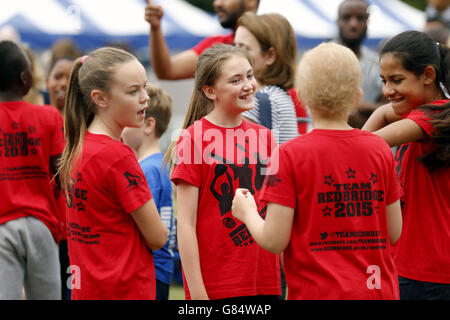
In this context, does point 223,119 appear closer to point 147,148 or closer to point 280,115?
point 280,115

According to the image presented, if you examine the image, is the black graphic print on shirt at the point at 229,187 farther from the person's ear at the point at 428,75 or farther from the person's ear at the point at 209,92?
the person's ear at the point at 428,75

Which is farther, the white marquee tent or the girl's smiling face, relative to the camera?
the white marquee tent

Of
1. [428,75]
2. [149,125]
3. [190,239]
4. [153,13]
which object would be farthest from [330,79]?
[153,13]

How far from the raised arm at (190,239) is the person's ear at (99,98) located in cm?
57

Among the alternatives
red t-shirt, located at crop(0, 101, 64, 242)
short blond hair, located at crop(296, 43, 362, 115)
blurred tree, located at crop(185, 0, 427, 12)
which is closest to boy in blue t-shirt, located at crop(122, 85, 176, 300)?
red t-shirt, located at crop(0, 101, 64, 242)

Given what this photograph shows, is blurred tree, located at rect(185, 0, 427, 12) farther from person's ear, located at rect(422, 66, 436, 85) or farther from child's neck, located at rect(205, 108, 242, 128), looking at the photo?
person's ear, located at rect(422, 66, 436, 85)

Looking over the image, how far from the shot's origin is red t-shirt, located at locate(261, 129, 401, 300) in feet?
8.23

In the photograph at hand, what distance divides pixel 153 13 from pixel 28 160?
1.59 m

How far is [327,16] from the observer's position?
39.7 feet

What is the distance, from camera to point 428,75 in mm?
3131

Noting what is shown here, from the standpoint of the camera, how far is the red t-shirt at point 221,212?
3.04 m

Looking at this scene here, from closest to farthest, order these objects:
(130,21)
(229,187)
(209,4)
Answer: (229,187) → (130,21) → (209,4)

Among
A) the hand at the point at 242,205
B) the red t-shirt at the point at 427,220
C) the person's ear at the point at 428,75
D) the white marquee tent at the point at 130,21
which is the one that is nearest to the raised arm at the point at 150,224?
the hand at the point at 242,205

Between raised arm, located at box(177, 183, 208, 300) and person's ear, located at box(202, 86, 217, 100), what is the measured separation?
1.69 ft
